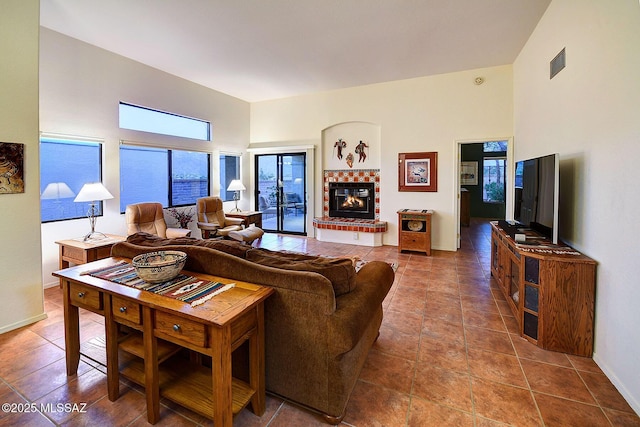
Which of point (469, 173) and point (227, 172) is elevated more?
point (469, 173)

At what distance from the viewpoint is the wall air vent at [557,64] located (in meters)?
2.84

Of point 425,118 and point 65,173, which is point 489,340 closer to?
point 425,118

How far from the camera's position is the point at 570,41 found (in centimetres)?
270

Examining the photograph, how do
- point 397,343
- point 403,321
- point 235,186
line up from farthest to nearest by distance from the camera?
point 235,186 → point 403,321 → point 397,343

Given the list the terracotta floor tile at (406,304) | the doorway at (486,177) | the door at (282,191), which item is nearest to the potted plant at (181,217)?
the door at (282,191)

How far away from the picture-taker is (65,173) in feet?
12.9

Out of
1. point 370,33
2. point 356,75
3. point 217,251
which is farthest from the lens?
point 356,75

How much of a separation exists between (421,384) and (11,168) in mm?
3758

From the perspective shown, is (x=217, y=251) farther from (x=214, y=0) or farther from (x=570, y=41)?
(x=570, y=41)

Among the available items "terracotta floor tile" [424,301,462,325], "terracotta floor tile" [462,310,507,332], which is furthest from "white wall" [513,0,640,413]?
"terracotta floor tile" [424,301,462,325]

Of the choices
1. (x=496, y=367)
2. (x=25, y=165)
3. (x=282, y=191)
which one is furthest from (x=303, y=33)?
(x=496, y=367)

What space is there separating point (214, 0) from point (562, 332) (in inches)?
176

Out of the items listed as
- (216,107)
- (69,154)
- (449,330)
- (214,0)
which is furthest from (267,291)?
(216,107)

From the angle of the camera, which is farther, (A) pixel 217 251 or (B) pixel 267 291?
(A) pixel 217 251
